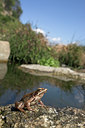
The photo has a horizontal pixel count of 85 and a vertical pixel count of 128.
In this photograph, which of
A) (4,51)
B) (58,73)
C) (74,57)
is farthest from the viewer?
(74,57)

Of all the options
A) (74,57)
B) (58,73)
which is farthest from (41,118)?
(74,57)

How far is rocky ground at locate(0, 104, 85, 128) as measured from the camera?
220 cm

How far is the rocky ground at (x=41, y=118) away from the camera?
220cm

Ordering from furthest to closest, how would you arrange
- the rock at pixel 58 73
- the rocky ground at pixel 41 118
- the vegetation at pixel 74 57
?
1. the vegetation at pixel 74 57
2. the rock at pixel 58 73
3. the rocky ground at pixel 41 118

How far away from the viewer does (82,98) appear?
13.8 ft

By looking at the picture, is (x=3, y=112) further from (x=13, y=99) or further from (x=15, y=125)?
(x=13, y=99)

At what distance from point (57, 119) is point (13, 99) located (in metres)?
1.55

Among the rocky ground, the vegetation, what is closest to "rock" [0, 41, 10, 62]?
the vegetation

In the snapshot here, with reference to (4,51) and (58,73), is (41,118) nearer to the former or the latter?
(58,73)

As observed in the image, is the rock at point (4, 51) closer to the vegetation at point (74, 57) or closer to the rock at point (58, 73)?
the rock at point (58, 73)

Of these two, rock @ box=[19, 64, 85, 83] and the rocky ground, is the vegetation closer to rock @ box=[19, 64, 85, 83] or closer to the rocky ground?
rock @ box=[19, 64, 85, 83]

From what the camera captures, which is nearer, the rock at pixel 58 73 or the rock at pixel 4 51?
the rock at pixel 58 73

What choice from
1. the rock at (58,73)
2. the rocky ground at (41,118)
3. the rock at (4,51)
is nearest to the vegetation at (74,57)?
the rock at (58,73)

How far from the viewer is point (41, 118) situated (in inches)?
91.8
